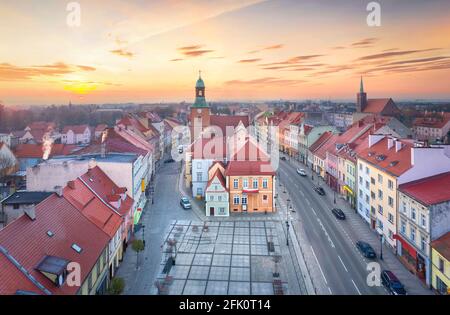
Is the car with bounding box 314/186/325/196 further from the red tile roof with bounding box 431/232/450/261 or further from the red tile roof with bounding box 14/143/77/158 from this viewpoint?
the red tile roof with bounding box 14/143/77/158

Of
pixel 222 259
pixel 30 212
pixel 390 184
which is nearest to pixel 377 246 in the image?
pixel 390 184

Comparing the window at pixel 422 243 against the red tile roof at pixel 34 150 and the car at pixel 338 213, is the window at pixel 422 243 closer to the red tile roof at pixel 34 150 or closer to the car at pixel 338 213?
the car at pixel 338 213

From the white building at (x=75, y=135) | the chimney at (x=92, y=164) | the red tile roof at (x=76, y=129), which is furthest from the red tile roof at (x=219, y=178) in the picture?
the red tile roof at (x=76, y=129)

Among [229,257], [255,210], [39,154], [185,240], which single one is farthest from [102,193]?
[39,154]

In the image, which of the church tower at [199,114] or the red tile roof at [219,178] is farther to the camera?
the church tower at [199,114]

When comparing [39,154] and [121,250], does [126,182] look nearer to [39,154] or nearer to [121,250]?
[121,250]

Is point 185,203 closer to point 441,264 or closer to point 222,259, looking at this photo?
point 222,259
